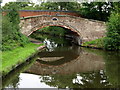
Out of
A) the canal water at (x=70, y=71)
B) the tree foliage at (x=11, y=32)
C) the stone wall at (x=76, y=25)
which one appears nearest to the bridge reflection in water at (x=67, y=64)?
the canal water at (x=70, y=71)

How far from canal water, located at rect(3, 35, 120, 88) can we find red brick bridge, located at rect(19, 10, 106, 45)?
20.4ft

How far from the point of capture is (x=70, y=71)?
1991cm

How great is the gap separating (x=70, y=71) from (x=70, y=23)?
14592 mm

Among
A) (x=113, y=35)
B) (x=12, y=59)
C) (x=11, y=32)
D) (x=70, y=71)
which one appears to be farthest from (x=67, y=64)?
(x=113, y=35)

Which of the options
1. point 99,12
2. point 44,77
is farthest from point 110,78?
point 99,12

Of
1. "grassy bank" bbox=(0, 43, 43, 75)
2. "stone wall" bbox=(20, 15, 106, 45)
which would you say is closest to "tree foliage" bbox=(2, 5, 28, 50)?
"grassy bank" bbox=(0, 43, 43, 75)

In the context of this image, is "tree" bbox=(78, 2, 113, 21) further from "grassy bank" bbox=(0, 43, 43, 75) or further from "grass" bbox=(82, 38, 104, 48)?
"grassy bank" bbox=(0, 43, 43, 75)

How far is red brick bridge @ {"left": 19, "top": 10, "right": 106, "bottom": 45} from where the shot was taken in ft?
106

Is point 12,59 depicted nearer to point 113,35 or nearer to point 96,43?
point 113,35

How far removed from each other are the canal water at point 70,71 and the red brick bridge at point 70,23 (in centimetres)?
622

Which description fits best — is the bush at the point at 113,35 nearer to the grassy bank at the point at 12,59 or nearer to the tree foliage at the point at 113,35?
the tree foliage at the point at 113,35

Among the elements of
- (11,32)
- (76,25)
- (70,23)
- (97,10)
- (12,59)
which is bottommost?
(12,59)

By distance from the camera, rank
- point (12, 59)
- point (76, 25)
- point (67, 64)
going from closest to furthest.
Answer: point (12, 59) → point (67, 64) → point (76, 25)

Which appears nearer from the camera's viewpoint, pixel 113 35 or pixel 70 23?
pixel 113 35
